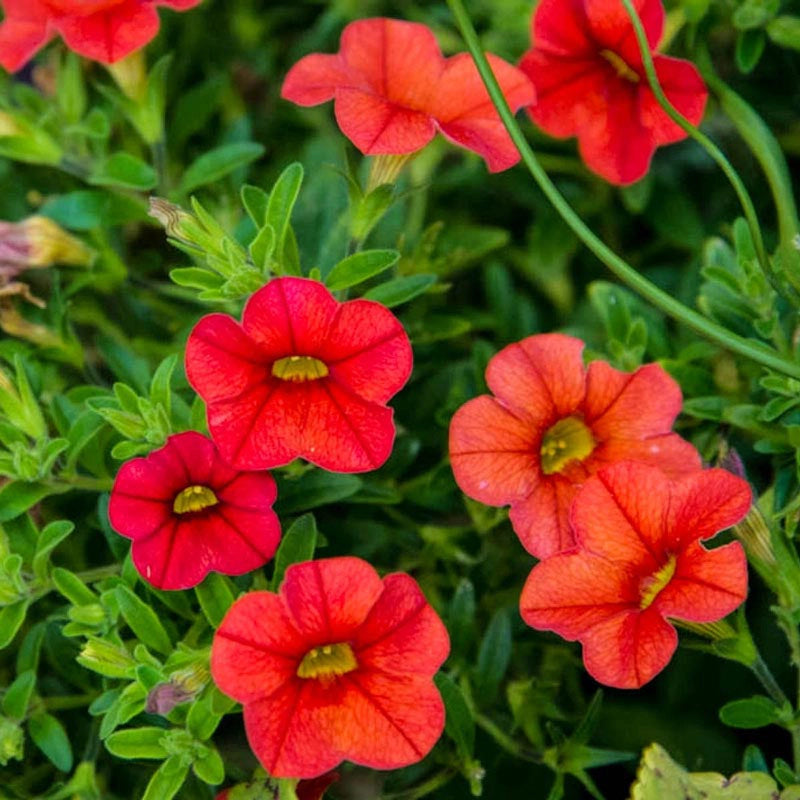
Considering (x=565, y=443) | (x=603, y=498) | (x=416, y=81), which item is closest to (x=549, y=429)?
(x=565, y=443)

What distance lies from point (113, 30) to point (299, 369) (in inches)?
14.5

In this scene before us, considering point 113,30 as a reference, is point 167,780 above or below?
below

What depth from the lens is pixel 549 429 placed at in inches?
42.2

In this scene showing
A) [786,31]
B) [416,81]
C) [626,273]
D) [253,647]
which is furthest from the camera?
[786,31]

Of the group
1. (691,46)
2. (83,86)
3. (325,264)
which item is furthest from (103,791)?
(691,46)

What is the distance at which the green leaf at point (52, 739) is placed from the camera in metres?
1.07

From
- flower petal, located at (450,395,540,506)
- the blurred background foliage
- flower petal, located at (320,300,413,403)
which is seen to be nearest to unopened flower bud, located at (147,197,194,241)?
the blurred background foliage

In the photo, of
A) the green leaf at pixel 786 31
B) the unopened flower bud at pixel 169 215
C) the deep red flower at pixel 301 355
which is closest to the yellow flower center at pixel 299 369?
the deep red flower at pixel 301 355

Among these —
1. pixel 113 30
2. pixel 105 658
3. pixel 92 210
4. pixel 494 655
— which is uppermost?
pixel 113 30

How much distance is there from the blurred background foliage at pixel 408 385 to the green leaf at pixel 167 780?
0.04 feet

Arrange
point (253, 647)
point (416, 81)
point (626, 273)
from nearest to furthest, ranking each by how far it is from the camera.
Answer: point (253, 647), point (626, 273), point (416, 81)

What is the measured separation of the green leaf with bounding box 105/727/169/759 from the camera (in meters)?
0.98

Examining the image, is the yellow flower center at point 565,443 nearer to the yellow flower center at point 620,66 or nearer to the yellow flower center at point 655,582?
the yellow flower center at point 655,582

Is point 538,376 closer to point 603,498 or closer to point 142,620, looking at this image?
point 603,498
